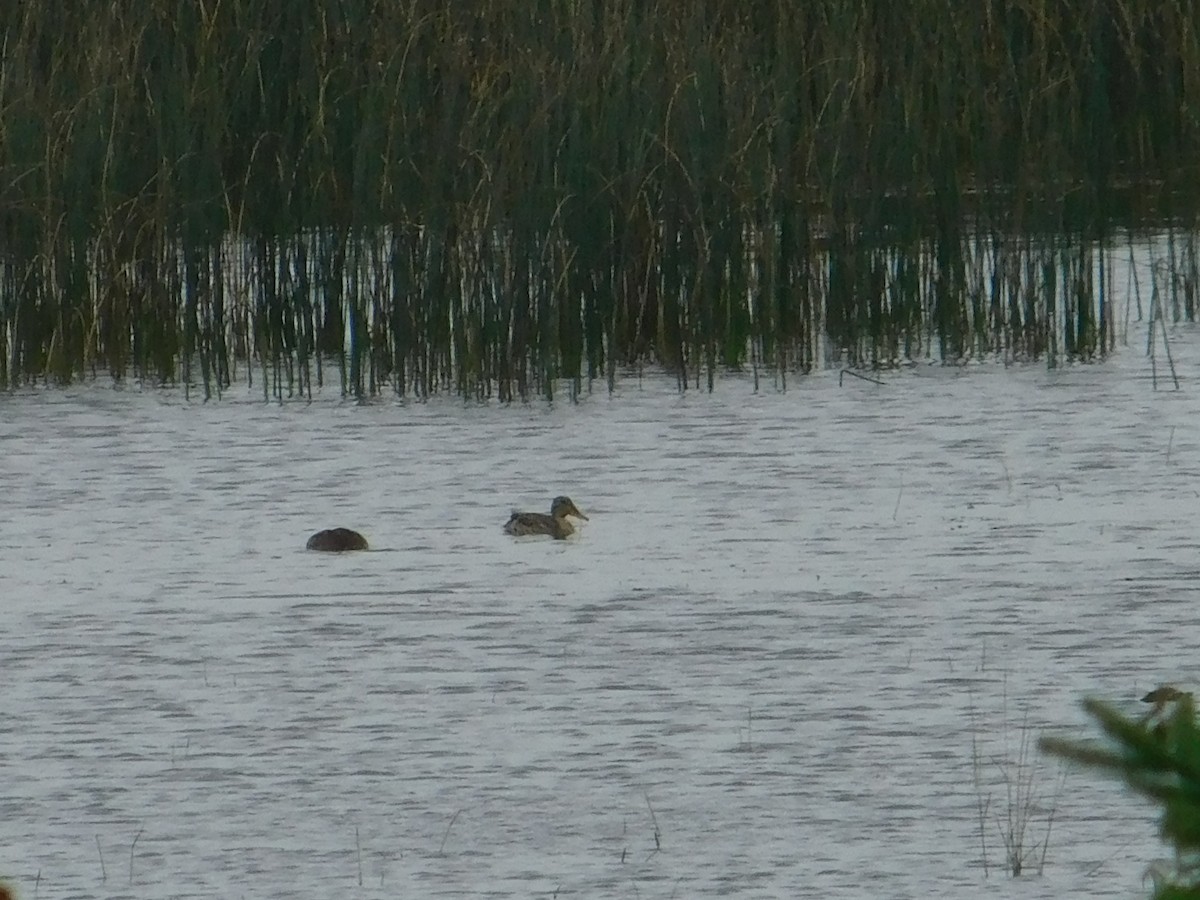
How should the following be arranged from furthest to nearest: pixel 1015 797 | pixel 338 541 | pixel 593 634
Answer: pixel 338 541
pixel 593 634
pixel 1015 797

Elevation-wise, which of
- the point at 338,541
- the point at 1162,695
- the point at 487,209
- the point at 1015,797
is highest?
the point at 487,209

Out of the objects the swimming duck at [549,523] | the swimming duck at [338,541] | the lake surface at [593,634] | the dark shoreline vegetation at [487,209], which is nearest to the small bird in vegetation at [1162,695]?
the lake surface at [593,634]

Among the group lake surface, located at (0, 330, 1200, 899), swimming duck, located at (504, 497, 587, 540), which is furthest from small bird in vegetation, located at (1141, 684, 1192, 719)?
swimming duck, located at (504, 497, 587, 540)

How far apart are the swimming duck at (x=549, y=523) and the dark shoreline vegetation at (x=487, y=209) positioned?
1546 mm

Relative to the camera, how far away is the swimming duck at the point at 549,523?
5301 mm

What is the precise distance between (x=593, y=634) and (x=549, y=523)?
774mm

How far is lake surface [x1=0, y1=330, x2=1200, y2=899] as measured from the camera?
3.38 m

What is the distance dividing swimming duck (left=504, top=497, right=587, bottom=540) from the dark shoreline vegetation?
1.55 m

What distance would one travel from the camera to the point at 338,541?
5.22 metres

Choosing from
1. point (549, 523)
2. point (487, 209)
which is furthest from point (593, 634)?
point (487, 209)

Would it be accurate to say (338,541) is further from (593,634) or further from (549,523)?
(593,634)

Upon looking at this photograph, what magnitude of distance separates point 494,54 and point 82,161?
1155mm

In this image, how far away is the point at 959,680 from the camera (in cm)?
419

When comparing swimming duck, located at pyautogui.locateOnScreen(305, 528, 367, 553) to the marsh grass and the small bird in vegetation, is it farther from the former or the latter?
the small bird in vegetation
